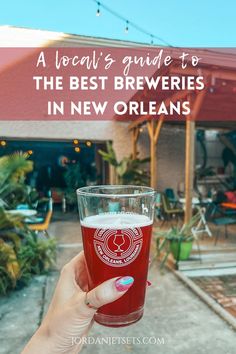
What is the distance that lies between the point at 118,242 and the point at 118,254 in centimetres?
4

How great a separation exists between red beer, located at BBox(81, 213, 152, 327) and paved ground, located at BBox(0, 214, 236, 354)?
80.3 inches

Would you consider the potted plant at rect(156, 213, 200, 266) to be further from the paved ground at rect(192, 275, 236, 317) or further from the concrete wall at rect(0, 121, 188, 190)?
the concrete wall at rect(0, 121, 188, 190)

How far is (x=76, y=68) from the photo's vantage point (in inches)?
390

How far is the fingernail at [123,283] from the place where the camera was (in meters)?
0.91

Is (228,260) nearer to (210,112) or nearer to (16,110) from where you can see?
(210,112)

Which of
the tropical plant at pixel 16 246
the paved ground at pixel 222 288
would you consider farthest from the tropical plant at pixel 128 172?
the paved ground at pixel 222 288

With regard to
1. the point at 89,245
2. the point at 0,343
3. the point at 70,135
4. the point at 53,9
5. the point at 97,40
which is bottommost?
the point at 0,343

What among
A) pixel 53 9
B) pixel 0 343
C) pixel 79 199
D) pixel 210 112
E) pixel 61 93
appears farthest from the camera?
pixel 61 93

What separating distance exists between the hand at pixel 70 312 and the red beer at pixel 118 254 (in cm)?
4

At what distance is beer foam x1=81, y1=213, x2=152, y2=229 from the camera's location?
0.91 m

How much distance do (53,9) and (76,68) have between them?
423cm

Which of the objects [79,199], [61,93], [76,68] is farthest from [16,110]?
[79,199]

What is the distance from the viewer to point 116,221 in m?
0.93

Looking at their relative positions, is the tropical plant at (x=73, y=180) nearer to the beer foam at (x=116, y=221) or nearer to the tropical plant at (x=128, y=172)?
the tropical plant at (x=128, y=172)
